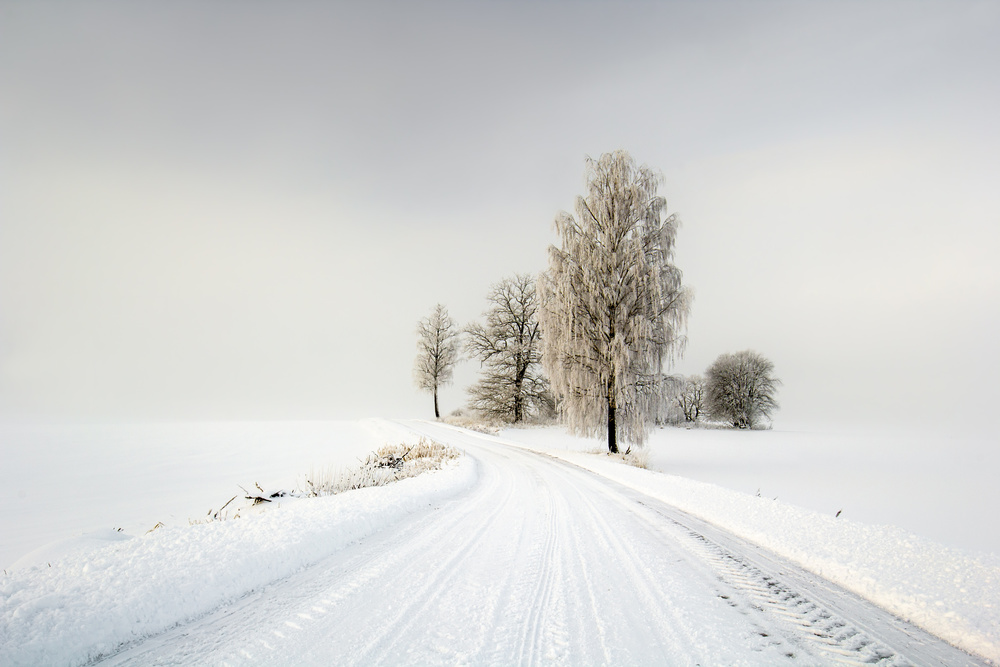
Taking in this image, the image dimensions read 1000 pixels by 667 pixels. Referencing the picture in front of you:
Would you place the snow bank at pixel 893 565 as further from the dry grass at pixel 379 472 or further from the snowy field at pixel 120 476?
the snowy field at pixel 120 476

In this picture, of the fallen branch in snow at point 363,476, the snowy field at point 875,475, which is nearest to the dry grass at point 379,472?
the fallen branch in snow at point 363,476

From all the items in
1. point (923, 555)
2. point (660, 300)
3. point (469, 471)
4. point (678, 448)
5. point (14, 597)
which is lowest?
point (678, 448)

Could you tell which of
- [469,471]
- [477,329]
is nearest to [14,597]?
[469,471]

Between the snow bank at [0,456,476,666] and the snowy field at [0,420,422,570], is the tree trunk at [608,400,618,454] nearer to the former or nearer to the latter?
the snowy field at [0,420,422,570]

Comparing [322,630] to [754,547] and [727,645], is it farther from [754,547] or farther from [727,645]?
[754,547]

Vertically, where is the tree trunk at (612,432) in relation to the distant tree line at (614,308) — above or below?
below

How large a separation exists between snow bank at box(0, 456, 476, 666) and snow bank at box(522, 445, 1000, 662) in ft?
11.9

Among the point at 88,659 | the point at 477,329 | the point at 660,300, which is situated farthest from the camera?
the point at 477,329

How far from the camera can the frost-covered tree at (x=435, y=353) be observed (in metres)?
34.7

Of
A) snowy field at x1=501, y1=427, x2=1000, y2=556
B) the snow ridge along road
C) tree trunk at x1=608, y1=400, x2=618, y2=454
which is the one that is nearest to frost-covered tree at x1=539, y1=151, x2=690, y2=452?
tree trunk at x1=608, y1=400, x2=618, y2=454

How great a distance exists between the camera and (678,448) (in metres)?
16.2

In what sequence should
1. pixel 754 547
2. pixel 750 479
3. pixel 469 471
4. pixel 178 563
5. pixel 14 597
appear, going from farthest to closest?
pixel 750 479
pixel 469 471
pixel 754 547
pixel 178 563
pixel 14 597

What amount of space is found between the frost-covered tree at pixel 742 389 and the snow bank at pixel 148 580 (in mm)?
32583

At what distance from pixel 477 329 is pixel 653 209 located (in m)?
17.5
